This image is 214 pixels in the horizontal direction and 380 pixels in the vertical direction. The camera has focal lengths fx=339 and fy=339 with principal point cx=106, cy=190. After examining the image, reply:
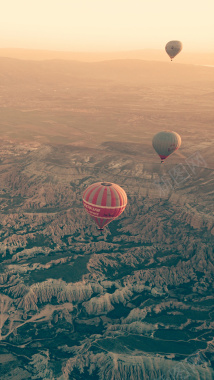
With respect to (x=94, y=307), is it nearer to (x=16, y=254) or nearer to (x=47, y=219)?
(x=16, y=254)

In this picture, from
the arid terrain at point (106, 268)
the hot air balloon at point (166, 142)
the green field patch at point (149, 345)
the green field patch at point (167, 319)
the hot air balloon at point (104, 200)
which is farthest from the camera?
the hot air balloon at point (166, 142)

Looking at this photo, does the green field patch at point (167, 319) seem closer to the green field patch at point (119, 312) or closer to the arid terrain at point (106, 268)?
the arid terrain at point (106, 268)

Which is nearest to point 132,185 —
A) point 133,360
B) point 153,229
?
point 153,229

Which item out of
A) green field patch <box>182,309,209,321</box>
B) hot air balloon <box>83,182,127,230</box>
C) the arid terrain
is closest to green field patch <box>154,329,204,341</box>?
the arid terrain

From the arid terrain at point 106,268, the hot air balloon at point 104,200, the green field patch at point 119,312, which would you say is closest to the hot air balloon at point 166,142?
the arid terrain at point 106,268

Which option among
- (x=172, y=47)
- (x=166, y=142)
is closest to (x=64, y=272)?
(x=166, y=142)

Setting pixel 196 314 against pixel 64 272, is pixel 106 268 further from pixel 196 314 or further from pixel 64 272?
pixel 196 314
